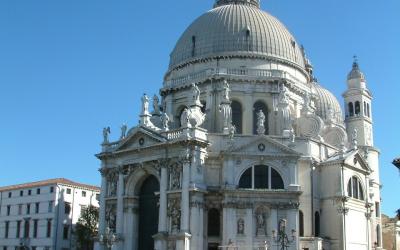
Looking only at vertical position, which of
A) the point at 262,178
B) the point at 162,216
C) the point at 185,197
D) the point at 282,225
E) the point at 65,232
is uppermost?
the point at 262,178

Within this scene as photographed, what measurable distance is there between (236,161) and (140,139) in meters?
7.98

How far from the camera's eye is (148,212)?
154 ft

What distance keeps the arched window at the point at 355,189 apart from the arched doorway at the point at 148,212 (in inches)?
578

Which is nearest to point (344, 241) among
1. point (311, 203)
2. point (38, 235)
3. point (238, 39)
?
point (311, 203)

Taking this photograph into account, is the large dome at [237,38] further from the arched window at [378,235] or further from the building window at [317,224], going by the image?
the arched window at [378,235]

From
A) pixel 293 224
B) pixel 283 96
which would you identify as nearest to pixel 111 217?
pixel 293 224

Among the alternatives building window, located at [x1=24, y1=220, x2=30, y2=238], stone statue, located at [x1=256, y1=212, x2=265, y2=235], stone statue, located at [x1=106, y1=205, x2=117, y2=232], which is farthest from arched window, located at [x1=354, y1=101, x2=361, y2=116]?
building window, located at [x1=24, y1=220, x2=30, y2=238]

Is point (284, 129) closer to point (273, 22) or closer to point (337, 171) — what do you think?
point (337, 171)

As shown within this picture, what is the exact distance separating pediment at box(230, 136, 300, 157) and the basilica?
0.07 meters

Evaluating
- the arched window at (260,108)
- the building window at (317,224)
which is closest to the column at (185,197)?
the arched window at (260,108)

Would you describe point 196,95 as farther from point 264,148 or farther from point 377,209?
point 377,209

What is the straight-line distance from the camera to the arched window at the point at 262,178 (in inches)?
1734

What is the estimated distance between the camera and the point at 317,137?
49.3m

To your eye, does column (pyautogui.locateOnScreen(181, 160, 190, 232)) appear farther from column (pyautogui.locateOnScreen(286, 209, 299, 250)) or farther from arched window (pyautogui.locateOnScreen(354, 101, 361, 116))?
arched window (pyautogui.locateOnScreen(354, 101, 361, 116))
